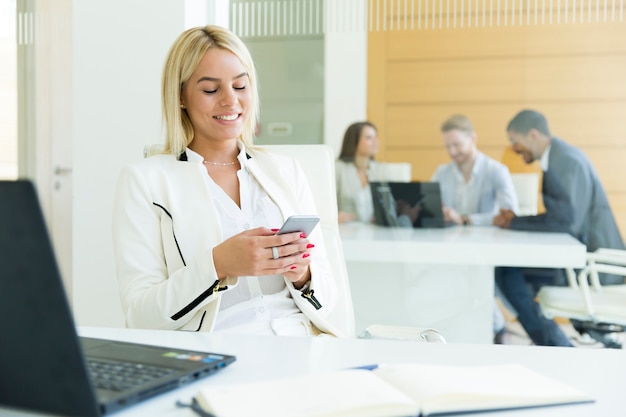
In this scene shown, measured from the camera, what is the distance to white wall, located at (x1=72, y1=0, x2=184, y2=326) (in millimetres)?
3111

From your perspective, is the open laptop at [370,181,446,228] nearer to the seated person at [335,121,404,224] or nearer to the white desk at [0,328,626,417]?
the seated person at [335,121,404,224]

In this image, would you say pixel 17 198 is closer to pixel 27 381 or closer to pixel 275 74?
pixel 27 381

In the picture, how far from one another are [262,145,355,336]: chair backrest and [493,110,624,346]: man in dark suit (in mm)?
991

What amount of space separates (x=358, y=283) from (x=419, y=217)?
0.36 metres

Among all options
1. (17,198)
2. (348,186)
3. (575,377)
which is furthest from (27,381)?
(348,186)

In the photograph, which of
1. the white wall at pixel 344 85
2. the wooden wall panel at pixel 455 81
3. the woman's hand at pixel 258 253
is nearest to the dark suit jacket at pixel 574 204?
the wooden wall panel at pixel 455 81

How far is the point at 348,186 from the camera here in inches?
113

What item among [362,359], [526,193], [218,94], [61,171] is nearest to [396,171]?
[526,193]

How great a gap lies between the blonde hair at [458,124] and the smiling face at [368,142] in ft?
0.85

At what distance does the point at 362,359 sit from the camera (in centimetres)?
107

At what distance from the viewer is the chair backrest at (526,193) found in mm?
2752

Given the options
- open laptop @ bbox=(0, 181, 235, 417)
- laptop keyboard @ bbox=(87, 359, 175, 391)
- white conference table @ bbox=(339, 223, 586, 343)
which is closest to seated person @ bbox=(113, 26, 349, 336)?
laptop keyboard @ bbox=(87, 359, 175, 391)

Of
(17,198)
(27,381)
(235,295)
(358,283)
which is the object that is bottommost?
(358,283)

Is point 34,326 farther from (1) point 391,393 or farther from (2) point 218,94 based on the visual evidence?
(2) point 218,94
